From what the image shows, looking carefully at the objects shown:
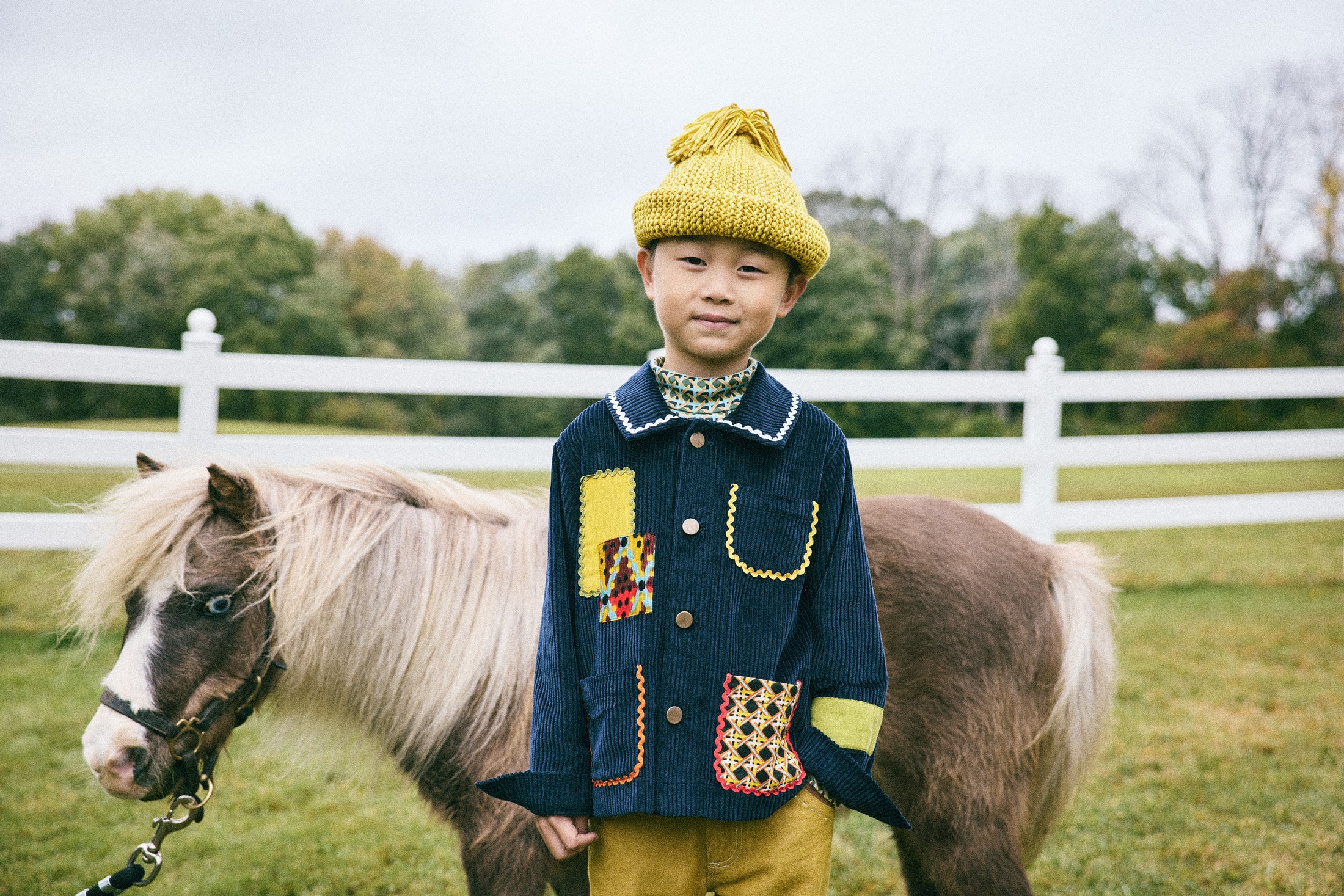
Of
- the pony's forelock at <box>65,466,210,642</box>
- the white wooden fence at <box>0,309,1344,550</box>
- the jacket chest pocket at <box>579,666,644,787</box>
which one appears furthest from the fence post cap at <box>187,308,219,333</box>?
the jacket chest pocket at <box>579,666,644,787</box>

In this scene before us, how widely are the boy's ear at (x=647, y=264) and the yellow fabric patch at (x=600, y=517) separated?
0.97ft

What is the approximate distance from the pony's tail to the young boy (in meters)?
0.89

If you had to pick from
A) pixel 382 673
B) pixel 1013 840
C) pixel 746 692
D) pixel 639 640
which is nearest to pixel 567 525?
pixel 639 640

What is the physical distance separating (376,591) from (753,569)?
3.13 feet

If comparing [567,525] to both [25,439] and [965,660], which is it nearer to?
[965,660]

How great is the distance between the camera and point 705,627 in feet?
4.03

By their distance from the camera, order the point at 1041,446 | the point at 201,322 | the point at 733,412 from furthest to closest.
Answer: the point at 1041,446, the point at 201,322, the point at 733,412

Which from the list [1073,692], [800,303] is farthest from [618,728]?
[800,303]

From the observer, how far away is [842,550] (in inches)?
51.8

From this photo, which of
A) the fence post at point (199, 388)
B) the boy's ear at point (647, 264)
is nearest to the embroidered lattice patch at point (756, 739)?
the boy's ear at point (647, 264)

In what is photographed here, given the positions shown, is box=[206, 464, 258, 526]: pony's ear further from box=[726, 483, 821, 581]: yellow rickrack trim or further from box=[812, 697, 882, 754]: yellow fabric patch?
box=[812, 697, 882, 754]: yellow fabric patch

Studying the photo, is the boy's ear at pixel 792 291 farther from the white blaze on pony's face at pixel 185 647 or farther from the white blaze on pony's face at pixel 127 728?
the white blaze on pony's face at pixel 127 728

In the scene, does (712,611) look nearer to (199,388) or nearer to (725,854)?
(725,854)

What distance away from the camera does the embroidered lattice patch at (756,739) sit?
3.91 ft
